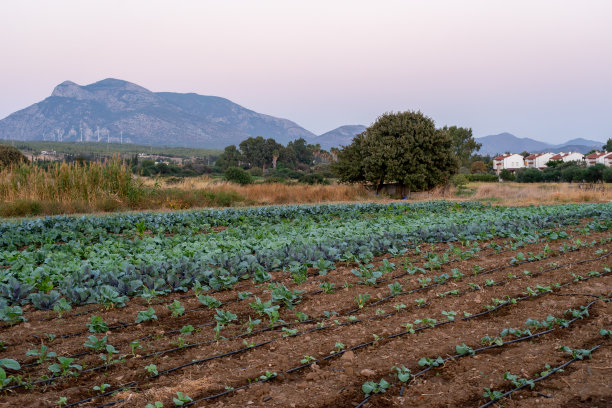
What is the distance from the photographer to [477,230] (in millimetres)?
9742

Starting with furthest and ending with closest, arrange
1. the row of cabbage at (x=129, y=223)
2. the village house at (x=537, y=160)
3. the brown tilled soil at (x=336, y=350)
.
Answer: the village house at (x=537, y=160)
the row of cabbage at (x=129, y=223)
the brown tilled soil at (x=336, y=350)

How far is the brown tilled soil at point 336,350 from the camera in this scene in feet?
10.6

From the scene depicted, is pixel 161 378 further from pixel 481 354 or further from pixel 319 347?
pixel 481 354

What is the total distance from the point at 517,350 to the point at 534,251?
4804 mm

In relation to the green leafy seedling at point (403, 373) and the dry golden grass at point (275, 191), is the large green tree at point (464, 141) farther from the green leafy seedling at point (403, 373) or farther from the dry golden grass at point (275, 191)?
the green leafy seedling at point (403, 373)

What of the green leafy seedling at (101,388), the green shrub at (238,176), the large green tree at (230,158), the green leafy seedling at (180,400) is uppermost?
the large green tree at (230,158)

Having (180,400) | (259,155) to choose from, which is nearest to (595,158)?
(259,155)

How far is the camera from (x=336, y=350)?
156 inches

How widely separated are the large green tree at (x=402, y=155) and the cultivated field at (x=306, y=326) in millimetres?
15361

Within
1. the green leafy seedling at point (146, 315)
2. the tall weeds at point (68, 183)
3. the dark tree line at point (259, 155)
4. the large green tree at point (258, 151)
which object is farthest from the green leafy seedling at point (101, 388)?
the large green tree at point (258, 151)

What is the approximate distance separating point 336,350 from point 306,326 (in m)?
0.60

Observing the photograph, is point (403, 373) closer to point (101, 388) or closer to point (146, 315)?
point (101, 388)

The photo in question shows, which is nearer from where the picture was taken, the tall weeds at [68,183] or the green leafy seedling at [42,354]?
the green leafy seedling at [42,354]

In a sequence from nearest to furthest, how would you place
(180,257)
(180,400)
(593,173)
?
1. (180,400)
2. (180,257)
3. (593,173)
